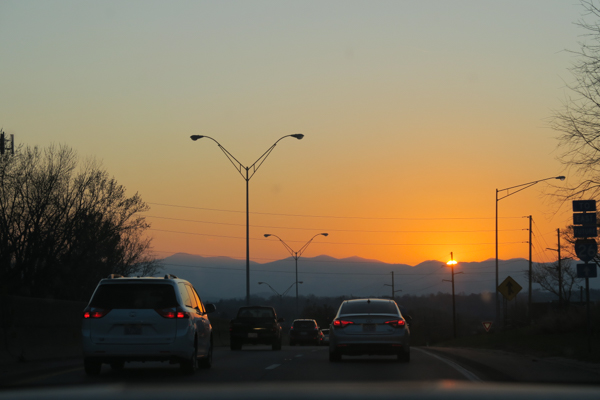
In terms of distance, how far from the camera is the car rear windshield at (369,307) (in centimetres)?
1781

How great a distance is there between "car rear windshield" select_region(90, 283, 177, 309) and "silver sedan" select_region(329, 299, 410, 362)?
524 centimetres

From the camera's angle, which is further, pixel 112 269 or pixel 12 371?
pixel 112 269

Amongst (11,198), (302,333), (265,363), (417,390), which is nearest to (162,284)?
(265,363)

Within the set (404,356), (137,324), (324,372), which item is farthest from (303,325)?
(137,324)

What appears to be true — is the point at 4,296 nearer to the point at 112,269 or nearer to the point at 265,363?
the point at 265,363

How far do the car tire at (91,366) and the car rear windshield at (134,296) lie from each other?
98 centimetres

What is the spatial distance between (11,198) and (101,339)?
26.2m

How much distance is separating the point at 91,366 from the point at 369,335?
21.4ft

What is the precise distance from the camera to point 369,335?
1711 centimetres

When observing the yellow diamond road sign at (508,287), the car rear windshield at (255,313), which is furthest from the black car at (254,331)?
the yellow diamond road sign at (508,287)

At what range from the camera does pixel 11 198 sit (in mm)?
36719

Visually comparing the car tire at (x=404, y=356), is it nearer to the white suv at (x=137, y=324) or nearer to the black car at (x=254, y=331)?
the white suv at (x=137, y=324)

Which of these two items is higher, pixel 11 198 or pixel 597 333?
pixel 11 198

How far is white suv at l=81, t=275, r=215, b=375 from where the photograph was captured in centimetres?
1291
